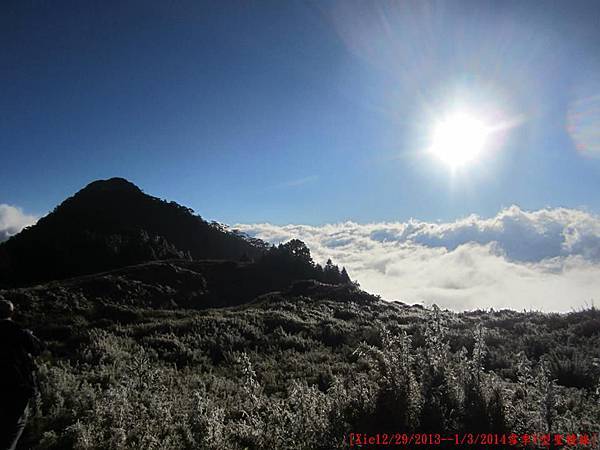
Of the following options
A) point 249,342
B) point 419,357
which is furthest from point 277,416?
point 249,342

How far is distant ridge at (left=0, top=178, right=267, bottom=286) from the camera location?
60.7m

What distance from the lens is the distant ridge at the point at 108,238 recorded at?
Answer: 199 feet

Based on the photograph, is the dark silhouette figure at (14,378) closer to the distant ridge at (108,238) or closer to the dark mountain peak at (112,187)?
the distant ridge at (108,238)

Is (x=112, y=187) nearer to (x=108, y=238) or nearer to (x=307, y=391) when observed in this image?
(x=108, y=238)

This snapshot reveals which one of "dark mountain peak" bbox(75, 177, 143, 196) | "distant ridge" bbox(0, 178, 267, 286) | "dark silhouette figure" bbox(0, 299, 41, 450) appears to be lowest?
"dark silhouette figure" bbox(0, 299, 41, 450)

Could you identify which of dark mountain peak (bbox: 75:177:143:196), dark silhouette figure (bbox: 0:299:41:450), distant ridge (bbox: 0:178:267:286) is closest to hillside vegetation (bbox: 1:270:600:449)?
dark silhouette figure (bbox: 0:299:41:450)

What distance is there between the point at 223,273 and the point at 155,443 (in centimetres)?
5582

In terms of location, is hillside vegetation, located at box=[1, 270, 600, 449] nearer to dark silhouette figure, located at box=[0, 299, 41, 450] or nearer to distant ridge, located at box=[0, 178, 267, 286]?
dark silhouette figure, located at box=[0, 299, 41, 450]

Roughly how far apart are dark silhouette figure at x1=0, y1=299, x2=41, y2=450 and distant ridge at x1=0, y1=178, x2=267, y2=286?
61726 mm

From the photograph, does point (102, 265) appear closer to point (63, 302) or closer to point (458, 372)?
point (63, 302)

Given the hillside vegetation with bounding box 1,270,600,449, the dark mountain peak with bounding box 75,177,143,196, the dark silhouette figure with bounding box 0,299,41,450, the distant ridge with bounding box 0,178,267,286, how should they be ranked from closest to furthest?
the dark silhouette figure with bounding box 0,299,41,450 → the hillside vegetation with bounding box 1,270,600,449 → the distant ridge with bounding box 0,178,267,286 → the dark mountain peak with bounding box 75,177,143,196

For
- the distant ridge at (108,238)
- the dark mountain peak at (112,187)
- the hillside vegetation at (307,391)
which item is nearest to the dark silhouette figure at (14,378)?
the hillside vegetation at (307,391)

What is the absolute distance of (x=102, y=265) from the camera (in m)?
63.4

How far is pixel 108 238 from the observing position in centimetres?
6838
